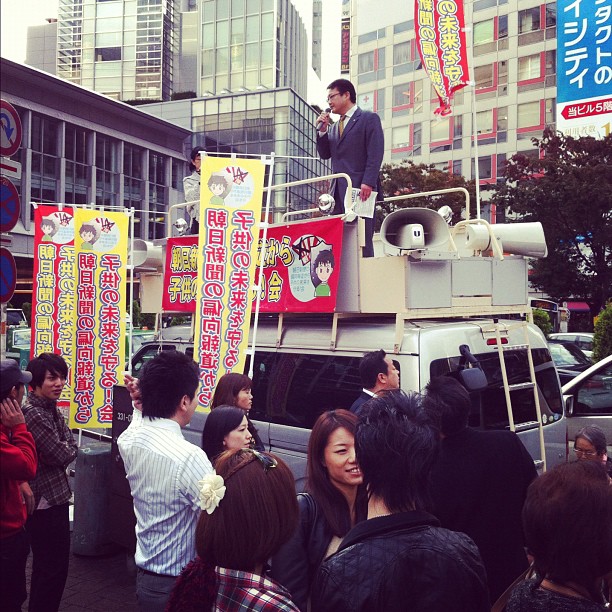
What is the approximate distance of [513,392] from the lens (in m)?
5.06

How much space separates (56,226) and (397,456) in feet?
22.9

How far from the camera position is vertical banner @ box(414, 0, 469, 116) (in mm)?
7301

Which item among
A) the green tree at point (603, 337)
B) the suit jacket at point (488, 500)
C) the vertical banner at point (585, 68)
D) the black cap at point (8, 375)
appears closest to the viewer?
the black cap at point (8, 375)

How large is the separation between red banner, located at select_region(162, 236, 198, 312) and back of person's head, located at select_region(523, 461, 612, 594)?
5151mm

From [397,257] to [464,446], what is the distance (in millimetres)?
1988

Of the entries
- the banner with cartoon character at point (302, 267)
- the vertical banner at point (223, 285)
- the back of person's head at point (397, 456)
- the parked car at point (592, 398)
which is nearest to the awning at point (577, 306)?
the parked car at point (592, 398)

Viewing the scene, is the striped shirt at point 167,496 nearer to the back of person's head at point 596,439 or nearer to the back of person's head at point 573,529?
the back of person's head at point 573,529

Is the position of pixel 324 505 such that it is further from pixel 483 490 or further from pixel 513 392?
pixel 513 392

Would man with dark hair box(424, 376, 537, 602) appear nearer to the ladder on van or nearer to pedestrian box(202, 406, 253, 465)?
pedestrian box(202, 406, 253, 465)

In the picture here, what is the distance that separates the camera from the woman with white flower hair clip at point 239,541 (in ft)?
6.31

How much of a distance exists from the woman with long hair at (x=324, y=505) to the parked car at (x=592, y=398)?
5.27 m

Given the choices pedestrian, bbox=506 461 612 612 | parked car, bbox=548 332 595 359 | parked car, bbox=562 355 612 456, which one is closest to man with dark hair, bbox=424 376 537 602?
pedestrian, bbox=506 461 612 612

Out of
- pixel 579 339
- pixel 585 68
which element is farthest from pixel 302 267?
pixel 585 68

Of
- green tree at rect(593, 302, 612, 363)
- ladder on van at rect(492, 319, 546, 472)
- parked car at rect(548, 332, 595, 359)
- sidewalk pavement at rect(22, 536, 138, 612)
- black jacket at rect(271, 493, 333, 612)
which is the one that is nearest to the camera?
black jacket at rect(271, 493, 333, 612)
